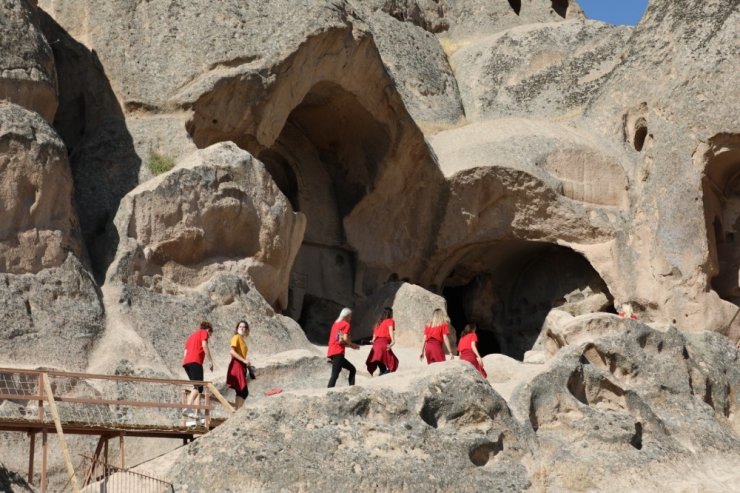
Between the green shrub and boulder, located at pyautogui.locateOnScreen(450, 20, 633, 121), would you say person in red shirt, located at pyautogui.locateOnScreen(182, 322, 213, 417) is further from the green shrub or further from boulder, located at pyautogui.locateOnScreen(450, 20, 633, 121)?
boulder, located at pyautogui.locateOnScreen(450, 20, 633, 121)

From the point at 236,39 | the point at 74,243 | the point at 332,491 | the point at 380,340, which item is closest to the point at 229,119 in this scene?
the point at 236,39

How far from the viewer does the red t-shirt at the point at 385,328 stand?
1397 cm

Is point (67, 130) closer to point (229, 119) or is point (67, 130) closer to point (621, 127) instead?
point (229, 119)

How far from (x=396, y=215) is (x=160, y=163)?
4825mm

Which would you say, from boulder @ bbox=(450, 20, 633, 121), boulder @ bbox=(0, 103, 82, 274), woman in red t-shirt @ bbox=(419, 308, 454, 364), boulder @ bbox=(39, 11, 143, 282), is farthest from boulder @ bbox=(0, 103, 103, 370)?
boulder @ bbox=(450, 20, 633, 121)

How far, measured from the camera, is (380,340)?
1410 cm

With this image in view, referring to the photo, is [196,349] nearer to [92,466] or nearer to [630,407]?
[92,466]

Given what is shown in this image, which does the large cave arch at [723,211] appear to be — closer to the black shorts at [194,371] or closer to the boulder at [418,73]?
the boulder at [418,73]

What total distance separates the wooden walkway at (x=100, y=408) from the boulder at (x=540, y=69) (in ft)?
34.5

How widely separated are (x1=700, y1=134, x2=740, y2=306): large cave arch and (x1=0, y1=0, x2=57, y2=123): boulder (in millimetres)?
8734

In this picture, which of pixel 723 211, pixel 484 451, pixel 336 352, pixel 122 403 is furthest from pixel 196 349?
pixel 723 211

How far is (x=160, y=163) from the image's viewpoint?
17062 millimetres

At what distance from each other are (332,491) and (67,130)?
7952mm

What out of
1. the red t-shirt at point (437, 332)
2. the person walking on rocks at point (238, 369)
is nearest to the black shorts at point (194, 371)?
the person walking on rocks at point (238, 369)
